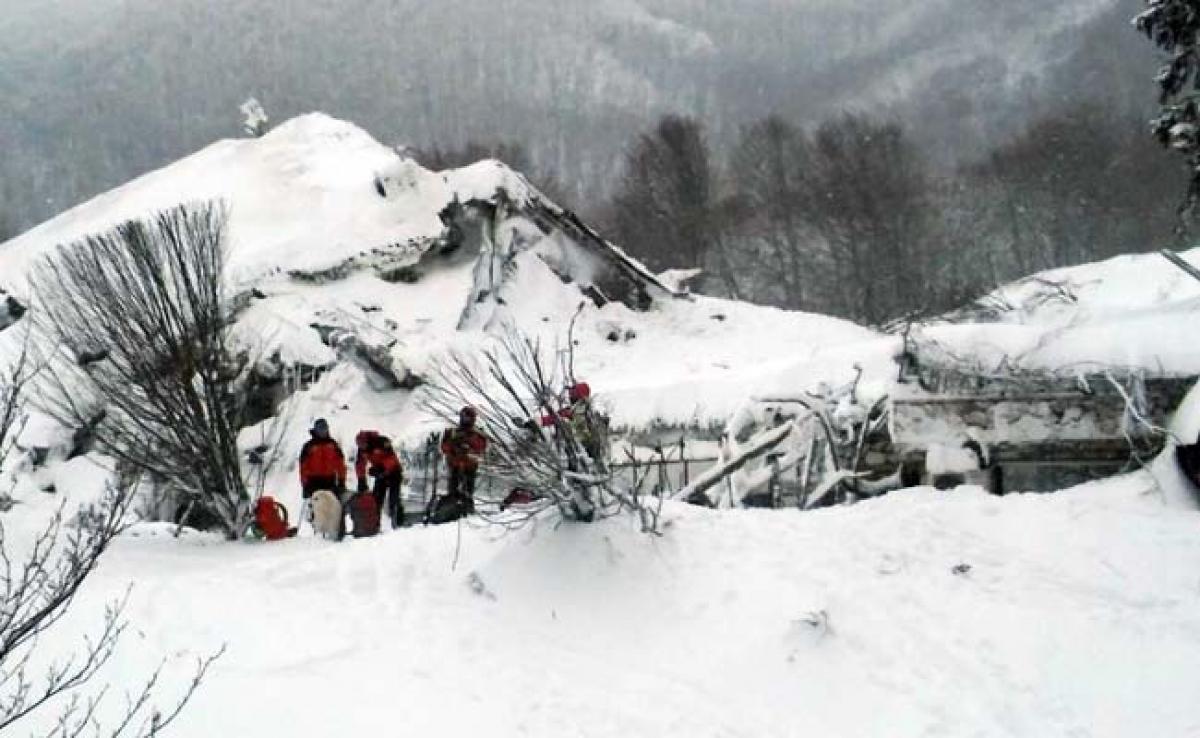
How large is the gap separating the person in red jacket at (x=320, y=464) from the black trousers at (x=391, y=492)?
54 cm

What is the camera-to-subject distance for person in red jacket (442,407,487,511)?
991 cm

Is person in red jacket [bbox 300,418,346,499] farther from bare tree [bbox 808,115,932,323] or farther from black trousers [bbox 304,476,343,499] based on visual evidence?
bare tree [bbox 808,115,932,323]

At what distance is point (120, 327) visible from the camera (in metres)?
10.8

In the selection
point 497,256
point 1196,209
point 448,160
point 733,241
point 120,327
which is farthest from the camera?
point 448,160

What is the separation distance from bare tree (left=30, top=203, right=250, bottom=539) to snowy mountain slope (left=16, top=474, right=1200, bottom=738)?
65.3 inches

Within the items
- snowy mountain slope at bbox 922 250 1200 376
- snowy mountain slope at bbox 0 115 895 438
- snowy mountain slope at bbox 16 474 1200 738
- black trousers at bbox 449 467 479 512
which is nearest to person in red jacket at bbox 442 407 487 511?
black trousers at bbox 449 467 479 512

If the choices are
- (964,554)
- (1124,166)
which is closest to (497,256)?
(964,554)

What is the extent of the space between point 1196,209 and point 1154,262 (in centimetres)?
1007

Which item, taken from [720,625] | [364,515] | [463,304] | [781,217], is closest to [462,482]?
[364,515]

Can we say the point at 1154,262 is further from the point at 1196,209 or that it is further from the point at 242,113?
the point at 242,113

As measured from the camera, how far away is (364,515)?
11359 mm

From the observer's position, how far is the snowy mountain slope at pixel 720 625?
6.62 meters

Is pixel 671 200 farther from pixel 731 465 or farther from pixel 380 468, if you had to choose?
pixel 731 465

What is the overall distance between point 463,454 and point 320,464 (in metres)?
2.05
